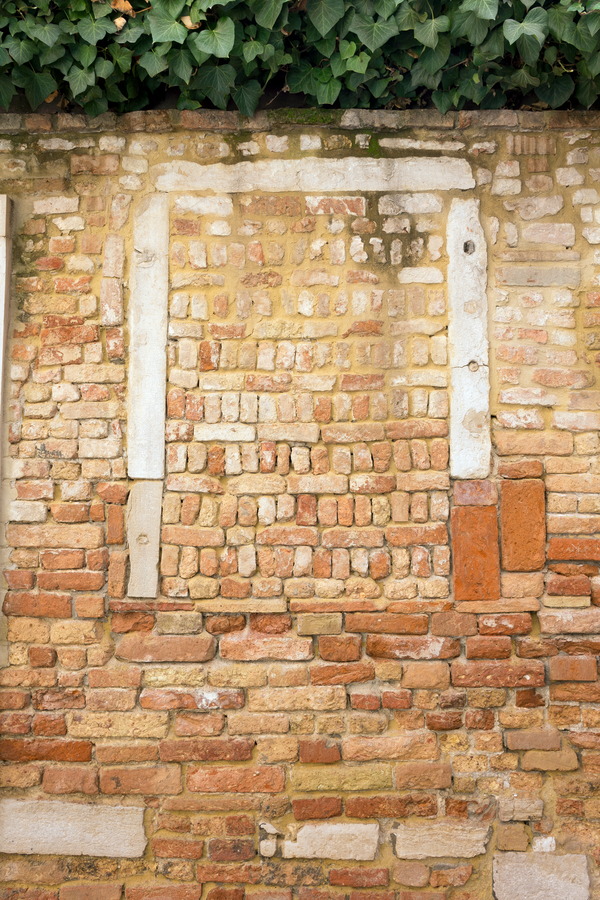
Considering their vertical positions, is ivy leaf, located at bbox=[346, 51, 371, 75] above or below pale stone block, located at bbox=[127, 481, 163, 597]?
above

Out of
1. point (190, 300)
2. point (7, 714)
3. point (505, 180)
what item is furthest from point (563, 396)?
point (7, 714)

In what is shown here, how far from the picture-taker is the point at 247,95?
2932 millimetres

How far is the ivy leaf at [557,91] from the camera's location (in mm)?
2922

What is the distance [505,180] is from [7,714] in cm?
284

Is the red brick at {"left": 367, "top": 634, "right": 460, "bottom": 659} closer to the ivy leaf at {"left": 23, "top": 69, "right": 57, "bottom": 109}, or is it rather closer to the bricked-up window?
the bricked-up window

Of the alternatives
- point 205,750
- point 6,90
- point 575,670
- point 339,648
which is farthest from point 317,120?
point 205,750

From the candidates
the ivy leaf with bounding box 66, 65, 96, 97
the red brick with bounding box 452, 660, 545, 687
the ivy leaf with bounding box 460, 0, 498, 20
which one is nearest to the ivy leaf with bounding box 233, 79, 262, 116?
the ivy leaf with bounding box 66, 65, 96, 97

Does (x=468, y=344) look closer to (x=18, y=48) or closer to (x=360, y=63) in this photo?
(x=360, y=63)

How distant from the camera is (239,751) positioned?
9.36 feet

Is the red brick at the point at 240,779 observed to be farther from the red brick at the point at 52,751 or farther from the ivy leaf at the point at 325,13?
the ivy leaf at the point at 325,13

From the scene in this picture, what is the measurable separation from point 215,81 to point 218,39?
0.17 m

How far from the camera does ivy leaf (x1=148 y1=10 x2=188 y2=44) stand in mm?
2732

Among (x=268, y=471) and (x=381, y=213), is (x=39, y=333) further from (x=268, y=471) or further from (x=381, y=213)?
(x=381, y=213)

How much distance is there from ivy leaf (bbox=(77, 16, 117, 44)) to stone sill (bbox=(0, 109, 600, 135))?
0.29 m
